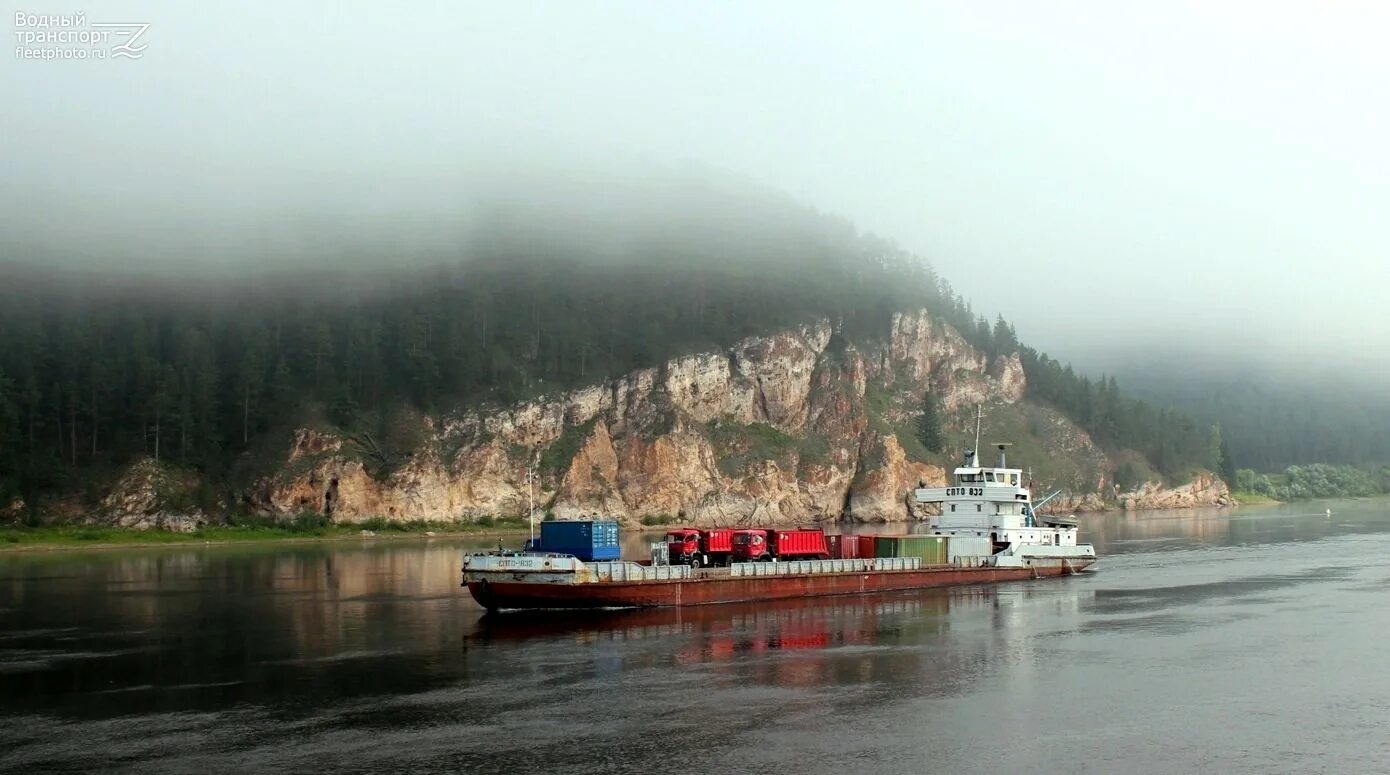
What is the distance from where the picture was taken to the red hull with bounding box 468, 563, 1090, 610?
76.3 metres

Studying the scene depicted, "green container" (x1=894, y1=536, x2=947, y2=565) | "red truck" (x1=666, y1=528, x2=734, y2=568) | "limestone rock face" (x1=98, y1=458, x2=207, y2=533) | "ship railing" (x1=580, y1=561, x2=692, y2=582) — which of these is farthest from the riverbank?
"ship railing" (x1=580, y1=561, x2=692, y2=582)

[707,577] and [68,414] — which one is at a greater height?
[68,414]

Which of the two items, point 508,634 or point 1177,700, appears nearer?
point 1177,700

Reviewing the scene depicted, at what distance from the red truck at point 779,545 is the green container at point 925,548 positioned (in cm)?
665

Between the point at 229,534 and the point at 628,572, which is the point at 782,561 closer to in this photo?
the point at 628,572

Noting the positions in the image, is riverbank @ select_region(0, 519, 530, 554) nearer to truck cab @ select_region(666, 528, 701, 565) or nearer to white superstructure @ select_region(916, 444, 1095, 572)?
white superstructure @ select_region(916, 444, 1095, 572)

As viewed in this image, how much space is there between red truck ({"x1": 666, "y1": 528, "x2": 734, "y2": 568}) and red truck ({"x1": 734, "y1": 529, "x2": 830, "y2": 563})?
3.10 ft

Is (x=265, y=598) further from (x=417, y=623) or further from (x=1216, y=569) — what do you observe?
(x=1216, y=569)

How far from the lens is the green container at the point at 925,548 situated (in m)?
95.8

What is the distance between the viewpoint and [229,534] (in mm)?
162625

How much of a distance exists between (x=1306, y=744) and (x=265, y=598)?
235ft

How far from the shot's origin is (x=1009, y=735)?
1683 inches

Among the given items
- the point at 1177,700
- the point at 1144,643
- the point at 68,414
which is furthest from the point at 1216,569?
the point at 68,414

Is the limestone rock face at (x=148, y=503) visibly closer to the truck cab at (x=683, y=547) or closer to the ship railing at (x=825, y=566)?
the truck cab at (x=683, y=547)
